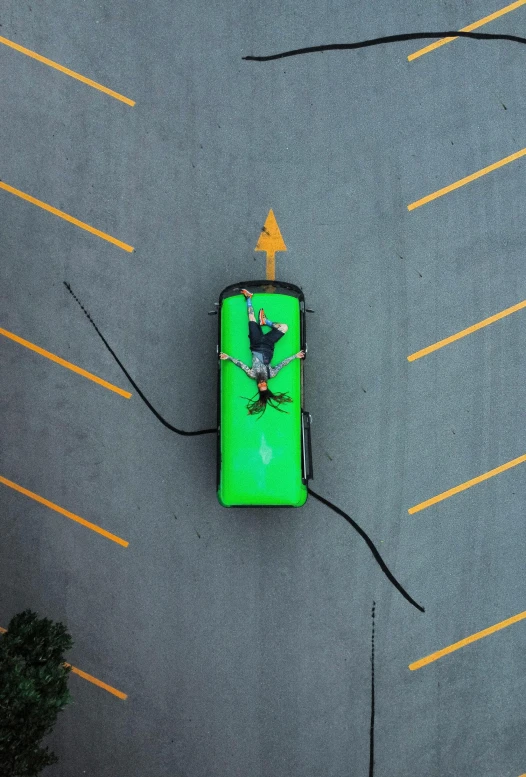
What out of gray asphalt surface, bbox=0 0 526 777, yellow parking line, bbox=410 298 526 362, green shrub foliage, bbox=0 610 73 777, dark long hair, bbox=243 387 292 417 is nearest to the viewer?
green shrub foliage, bbox=0 610 73 777

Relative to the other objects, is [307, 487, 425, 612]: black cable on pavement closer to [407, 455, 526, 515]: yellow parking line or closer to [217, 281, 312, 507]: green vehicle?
[407, 455, 526, 515]: yellow parking line

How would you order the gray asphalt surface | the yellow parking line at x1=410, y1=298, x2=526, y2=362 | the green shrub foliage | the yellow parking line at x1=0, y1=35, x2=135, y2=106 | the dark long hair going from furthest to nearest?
the yellow parking line at x1=0, y1=35, x2=135, y2=106 → the yellow parking line at x1=410, y1=298, x2=526, y2=362 → the gray asphalt surface → the dark long hair → the green shrub foliage

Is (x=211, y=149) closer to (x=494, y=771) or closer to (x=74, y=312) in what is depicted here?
(x=74, y=312)

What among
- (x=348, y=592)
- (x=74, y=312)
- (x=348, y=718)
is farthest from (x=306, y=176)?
(x=348, y=718)

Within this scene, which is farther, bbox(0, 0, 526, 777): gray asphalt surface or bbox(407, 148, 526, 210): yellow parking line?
bbox(407, 148, 526, 210): yellow parking line

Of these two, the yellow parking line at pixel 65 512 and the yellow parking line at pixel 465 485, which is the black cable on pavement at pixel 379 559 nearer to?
the yellow parking line at pixel 465 485

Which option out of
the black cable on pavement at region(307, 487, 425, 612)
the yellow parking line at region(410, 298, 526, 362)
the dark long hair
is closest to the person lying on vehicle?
the dark long hair
